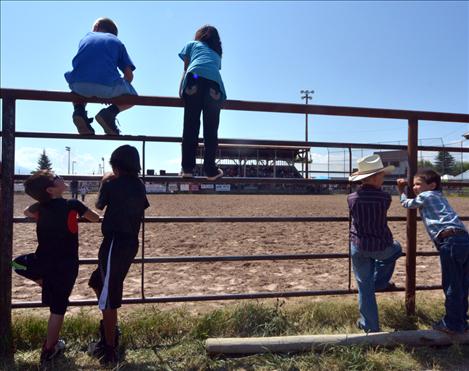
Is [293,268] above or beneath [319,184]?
beneath

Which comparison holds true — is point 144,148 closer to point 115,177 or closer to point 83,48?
point 115,177

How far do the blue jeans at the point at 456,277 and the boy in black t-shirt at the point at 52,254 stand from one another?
9.07 feet

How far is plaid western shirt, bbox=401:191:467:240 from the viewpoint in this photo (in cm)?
343

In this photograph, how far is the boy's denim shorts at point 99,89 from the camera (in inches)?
133

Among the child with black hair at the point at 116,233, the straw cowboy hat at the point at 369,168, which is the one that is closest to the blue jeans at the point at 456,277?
the straw cowboy hat at the point at 369,168

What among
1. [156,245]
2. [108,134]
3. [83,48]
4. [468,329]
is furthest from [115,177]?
[156,245]

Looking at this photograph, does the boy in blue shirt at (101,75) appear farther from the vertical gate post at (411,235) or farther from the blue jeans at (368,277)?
the vertical gate post at (411,235)

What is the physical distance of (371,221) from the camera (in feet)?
11.4

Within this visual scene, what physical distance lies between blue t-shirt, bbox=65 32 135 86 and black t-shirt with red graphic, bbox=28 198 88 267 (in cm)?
98

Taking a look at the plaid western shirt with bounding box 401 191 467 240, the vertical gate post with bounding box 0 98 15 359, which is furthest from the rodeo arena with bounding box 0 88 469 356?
the plaid western shirt with bounding box 401 191 467 240

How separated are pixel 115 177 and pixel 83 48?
110 cm

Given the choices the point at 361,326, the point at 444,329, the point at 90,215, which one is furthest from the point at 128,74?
the point at 444,329

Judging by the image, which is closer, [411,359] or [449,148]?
[411,359]

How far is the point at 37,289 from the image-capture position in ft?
17.6
